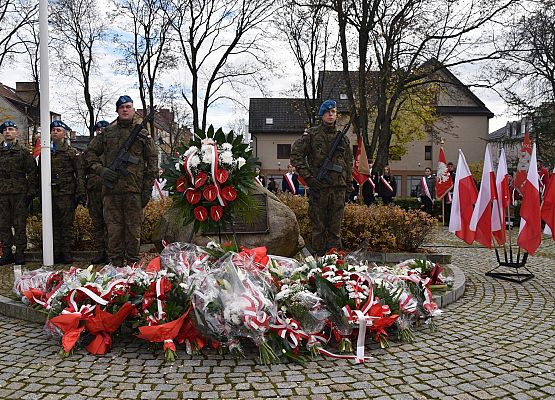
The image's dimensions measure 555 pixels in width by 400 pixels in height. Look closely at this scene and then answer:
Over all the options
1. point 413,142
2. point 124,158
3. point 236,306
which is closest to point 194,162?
point 124,158

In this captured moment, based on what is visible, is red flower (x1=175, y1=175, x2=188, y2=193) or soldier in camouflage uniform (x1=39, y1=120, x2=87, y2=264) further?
soldier in camouflage uniform (x1=39, y1=120, x2=87, y2=264)

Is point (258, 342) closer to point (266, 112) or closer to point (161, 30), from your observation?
point (161, 30)

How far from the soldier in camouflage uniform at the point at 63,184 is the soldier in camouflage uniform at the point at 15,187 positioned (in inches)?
16.5

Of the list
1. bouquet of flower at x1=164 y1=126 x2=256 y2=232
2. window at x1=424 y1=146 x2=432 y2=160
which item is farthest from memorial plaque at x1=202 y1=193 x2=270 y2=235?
window at x1=424 y1=146 x2=432 y2=160

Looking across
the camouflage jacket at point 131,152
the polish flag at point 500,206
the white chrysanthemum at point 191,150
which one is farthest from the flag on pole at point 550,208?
the camouflage jacket at point 131,152

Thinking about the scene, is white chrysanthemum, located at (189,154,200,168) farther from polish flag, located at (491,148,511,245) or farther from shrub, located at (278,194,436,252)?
polish flag, located at (491,148,511,245)

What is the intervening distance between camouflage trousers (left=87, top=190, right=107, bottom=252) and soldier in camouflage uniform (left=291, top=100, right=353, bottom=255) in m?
3.28

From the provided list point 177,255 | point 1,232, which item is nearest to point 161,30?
point 1,232

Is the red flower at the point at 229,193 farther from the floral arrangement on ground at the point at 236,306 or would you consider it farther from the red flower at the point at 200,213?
the floral arrangement on ground at the point at 236,306

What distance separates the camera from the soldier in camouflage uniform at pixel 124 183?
6980mm

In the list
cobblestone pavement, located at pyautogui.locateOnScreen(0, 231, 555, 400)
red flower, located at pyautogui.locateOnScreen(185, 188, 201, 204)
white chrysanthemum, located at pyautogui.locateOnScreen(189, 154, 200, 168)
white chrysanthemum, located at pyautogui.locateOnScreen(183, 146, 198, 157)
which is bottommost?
cobblestone pavement, located at pyautogui.locateOnScreen(0, 231, 555, 400)

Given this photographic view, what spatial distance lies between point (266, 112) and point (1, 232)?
43.9 m

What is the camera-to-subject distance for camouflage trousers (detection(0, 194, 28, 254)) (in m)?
8.41

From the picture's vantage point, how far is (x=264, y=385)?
3.92m
